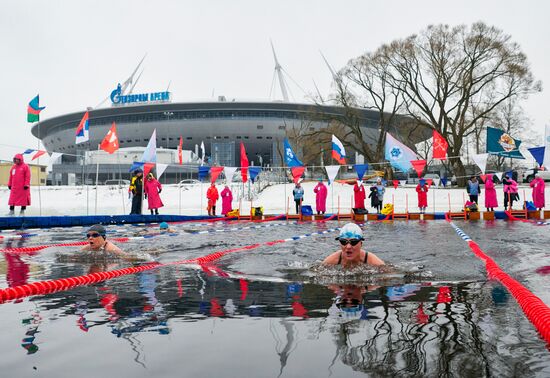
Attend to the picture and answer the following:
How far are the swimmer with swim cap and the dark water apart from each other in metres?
0.22

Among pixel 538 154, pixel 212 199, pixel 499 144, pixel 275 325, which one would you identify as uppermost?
pixel 499 144

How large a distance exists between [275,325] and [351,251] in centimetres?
274

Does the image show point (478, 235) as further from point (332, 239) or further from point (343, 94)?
point (343, 94)

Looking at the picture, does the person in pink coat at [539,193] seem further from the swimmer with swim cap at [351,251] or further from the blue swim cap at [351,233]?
the blue swim cap at [351,233]

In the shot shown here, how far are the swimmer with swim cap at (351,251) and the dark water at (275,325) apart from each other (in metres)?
0.22

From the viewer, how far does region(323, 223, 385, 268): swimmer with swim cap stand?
20.1ft

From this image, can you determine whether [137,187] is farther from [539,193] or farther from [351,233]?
[539,193]

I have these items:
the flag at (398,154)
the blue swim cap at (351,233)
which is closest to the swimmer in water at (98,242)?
the blue swim cap at (351,233)

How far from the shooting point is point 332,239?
12.3 m

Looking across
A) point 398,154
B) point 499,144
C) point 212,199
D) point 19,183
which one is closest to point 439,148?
point 398,154

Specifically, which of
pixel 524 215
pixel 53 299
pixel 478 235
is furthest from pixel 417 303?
pixel 524 215

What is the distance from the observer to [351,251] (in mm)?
6238

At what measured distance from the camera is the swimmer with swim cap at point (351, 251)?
6.14m

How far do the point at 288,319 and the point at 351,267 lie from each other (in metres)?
2.60
